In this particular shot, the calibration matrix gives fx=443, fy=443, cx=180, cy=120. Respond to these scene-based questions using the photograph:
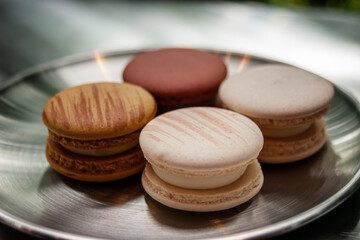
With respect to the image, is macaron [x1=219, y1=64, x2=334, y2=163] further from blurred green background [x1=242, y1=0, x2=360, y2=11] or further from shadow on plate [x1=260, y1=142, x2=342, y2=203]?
blurred green background [x1=242, y1=0, x2=360, y2=11]

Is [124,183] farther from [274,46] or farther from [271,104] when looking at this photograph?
[274,46]

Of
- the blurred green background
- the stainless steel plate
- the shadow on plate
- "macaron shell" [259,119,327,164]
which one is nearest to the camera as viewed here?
the stainless steel plate

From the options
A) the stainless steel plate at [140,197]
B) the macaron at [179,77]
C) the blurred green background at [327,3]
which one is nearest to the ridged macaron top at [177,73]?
the macaron at [179,77]

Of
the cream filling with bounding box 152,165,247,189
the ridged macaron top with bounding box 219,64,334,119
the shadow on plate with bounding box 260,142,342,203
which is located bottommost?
the shadow on plate with bounding box 260,142,342,203

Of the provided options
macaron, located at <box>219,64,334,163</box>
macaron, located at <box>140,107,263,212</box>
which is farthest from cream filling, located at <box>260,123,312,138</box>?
macaron, located at <box>140,107,263,212</box>

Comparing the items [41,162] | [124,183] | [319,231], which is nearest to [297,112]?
[319,231]

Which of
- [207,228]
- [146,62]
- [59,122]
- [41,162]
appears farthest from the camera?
[146,62]
